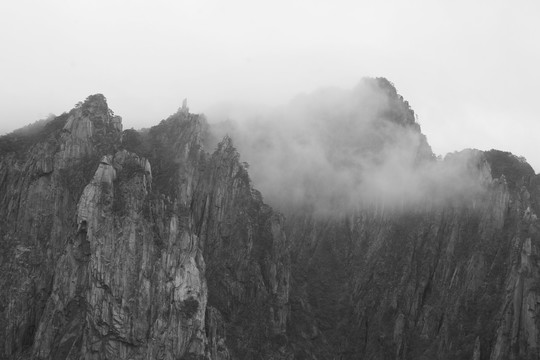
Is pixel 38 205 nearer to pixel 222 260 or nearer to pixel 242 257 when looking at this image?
pixel 222 260

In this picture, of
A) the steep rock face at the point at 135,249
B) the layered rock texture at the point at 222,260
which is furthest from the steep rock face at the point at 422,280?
the steep rock face at the point at 135,249

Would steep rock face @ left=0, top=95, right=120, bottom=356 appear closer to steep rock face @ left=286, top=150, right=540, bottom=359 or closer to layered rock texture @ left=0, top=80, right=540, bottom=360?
layered rock texture @ left=0, top=80, right=540, bottom=360

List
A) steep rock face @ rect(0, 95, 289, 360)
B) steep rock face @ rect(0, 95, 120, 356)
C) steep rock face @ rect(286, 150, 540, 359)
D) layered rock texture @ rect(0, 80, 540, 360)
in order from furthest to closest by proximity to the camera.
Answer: steep rock face @ rect(0, 95, 120, 356) → steep rock face @ rect(286, 150, 540, 359) → layered rock texture @ rect(0, 80, 540, 360) → steep rock face @ rect(0, 95, 289, 360)

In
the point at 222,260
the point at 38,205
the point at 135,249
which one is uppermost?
the point at 38,205

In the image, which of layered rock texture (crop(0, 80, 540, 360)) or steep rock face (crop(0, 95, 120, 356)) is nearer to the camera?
layered rock texture (crop(0, 80, 540, 360))

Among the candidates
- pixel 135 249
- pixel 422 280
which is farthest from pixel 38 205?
pixel 422 280

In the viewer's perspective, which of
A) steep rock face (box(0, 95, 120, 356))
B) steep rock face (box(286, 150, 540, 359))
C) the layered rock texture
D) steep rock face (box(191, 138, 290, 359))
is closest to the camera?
the layered rock texture

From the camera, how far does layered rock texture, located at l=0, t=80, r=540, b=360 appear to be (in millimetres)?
135375

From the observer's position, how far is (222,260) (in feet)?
504

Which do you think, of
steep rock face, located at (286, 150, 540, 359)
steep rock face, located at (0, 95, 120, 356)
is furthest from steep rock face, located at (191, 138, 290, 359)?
steep rock face, located at (0, 95, 120, 356)

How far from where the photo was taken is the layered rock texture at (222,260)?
135 m

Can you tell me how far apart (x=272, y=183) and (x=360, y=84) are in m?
33.6

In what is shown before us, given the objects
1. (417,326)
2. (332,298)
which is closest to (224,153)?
(332,298)

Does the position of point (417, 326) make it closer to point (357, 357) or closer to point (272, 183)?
point (357, 357)
